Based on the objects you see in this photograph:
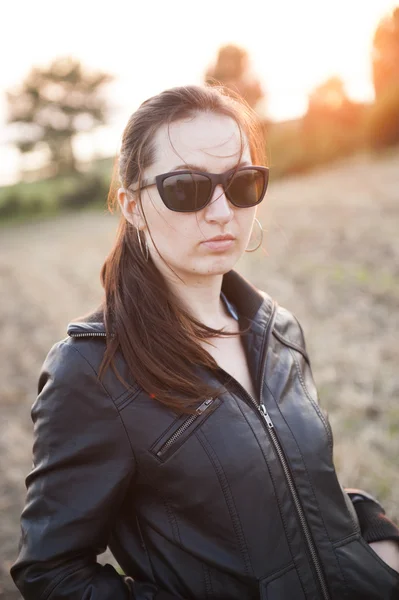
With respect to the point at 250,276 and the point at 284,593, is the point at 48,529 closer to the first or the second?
the point at 284,593

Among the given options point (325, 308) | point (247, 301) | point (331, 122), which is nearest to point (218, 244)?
point (247, 301)

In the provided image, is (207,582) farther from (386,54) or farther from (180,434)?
(386,54)

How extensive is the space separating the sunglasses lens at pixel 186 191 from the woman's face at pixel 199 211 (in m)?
0.03

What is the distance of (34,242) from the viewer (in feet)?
56.5

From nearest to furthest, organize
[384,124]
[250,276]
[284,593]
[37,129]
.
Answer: [284,593], [250,276], [384,124], [37,129]

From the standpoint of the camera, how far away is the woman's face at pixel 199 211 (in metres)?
1.66

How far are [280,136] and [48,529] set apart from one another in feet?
65.4

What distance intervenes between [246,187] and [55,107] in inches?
1310

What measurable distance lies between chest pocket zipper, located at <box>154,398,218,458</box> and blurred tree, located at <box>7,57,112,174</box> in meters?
31.6

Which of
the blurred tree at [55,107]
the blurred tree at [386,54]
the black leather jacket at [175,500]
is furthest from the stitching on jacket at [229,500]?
the blurred tree at [55,107]

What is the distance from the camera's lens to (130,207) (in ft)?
5.95

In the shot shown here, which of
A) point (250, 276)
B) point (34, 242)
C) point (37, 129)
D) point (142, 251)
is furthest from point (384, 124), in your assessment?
point (37, 129)

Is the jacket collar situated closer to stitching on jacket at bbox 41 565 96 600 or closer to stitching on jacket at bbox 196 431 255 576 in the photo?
stitching on jacket at bbox 196 431 255 576

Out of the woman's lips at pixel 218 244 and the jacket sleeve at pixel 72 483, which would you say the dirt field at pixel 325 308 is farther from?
the jacket sleeve at pixel 72 483
